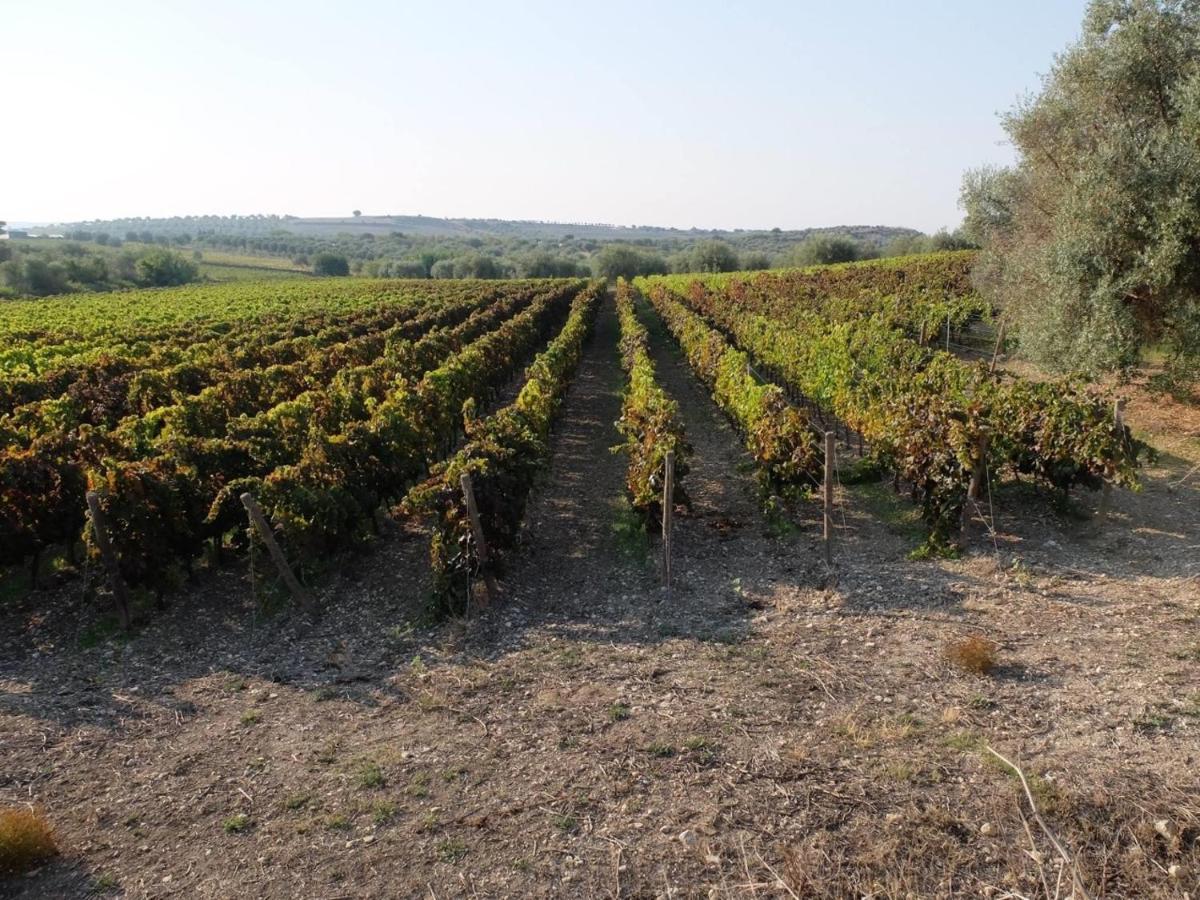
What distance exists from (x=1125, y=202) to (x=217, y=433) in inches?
794

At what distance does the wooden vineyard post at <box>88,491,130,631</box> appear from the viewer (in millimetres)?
9492

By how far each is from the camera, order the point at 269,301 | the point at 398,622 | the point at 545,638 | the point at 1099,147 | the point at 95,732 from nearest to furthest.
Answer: the point at 95,732
the point at 545,638
the point at 398,622
the point at 1099,147
the point at 269,301

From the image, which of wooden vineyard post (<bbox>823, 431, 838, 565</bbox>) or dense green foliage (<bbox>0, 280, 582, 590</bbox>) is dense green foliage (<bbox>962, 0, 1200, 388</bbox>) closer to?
wooden vineyard post (<bbox>823, 431, 838, 565</bbox>)

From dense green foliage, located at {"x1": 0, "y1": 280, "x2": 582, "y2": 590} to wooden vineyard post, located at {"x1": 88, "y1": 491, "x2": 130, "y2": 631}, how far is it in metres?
0.21

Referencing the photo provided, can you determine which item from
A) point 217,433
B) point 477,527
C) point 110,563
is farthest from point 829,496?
point 217,433

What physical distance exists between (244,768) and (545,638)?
3641mm

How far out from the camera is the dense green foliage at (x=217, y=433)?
10398mm

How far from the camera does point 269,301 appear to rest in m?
62.2

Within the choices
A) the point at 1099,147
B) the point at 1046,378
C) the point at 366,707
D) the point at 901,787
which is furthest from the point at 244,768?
the point at 1046,378

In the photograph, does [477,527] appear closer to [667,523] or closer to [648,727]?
[667,523]

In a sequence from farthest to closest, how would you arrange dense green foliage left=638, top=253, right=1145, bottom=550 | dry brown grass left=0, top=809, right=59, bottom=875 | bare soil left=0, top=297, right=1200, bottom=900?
1. dense green foliage left=638, top=253, right=1145, bottom=550
2. dry brown grass left=0, top=809, right=59, bottom=875
3. bare soil left=0, top=297, right=1200, bottom=900

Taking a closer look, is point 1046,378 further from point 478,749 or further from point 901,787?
point 478,749

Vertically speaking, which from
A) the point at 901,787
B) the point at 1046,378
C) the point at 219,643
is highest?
the point at 1046,378

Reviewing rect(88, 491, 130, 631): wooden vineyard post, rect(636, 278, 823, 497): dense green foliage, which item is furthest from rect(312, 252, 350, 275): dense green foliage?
rect(88, 491, 130, 631): wooden vineyard post
